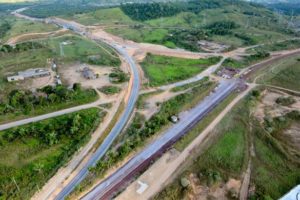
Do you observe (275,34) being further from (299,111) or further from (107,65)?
(107,65)

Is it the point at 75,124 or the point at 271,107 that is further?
the point at 271,107

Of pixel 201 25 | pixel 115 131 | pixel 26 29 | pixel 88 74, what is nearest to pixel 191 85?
pixel 115 131

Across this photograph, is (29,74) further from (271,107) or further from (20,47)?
(271,107)

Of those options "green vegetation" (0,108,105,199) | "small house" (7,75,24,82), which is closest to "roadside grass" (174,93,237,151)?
"green vegetation" (0,108,105,199)

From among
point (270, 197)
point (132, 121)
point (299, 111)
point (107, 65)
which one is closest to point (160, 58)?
point (107, 65)

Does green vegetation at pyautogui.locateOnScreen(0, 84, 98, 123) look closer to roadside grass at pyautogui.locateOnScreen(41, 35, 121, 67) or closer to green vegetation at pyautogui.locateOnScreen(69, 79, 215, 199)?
green vegetation at pyautogui.locateOnScreen(69, 79, 215, 199)

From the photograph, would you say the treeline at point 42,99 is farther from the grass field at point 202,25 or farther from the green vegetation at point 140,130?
the grass field at point 202,25
